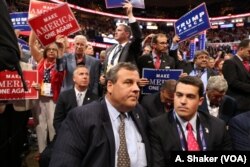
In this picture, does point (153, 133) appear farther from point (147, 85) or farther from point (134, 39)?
point (134, 39)

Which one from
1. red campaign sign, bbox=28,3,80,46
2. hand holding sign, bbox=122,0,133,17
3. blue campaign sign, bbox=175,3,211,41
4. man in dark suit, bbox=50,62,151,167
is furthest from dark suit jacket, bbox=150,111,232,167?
blue campaign sign, bbox=175,3,211,41

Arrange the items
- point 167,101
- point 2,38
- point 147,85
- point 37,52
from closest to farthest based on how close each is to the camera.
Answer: point 2,38
point 167,101
point 147,85
point 37,52

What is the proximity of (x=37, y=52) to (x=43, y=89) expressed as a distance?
72 cm

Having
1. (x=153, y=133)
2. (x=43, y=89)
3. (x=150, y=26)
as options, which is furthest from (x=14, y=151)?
(x=150, y=26)

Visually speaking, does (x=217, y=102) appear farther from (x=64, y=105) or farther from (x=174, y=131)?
(x=64, y=105)

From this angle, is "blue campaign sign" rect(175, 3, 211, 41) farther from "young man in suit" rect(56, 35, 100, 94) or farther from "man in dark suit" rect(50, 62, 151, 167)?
"man in dark suit" rect(50, 62, 151, 167)

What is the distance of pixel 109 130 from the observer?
219 cm

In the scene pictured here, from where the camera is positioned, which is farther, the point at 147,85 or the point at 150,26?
the point at 150,26

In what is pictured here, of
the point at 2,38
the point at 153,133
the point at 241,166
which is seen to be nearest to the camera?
the point at 2,38

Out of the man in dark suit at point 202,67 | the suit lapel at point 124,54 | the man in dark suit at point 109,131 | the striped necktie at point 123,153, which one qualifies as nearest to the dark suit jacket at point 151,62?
the suit lapel at point 124,54

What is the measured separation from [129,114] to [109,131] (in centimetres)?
28

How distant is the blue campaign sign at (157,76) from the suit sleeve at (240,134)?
1.15 metres

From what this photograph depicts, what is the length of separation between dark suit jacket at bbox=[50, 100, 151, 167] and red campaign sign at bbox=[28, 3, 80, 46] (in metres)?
2.35

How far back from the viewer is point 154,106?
3525mm
